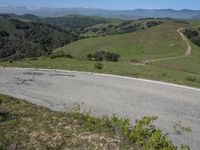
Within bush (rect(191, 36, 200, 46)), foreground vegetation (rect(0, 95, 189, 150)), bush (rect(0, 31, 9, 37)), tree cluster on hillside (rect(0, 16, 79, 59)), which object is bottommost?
tree cluster on hillside (rect(0, 16, 79, 59))

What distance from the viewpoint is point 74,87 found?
46.1 ft

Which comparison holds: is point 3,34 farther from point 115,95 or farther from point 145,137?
point 145,137

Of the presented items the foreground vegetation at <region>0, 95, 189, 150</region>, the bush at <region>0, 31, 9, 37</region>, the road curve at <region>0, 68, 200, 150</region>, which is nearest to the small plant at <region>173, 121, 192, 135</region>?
the road curve at <region>0, 68, 200, 150</region>

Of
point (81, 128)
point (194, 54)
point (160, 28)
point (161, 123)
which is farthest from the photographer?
point (160, 28)

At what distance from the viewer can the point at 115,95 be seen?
12461 millimetres

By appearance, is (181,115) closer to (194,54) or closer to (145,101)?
(145,101)

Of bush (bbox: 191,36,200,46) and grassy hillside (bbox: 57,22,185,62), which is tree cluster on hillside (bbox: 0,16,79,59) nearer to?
grassy hillside (bbox: 57,22,185,62)

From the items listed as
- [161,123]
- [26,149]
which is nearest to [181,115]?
[161,123]

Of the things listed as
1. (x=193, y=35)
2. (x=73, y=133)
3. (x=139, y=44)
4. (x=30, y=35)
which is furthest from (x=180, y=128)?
(x=30, y=35)

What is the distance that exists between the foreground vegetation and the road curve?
1.20 metres

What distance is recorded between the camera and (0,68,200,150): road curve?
9852 millimetres

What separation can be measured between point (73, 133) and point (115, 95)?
4.75m

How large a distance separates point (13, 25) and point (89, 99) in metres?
163

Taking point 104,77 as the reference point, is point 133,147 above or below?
above
